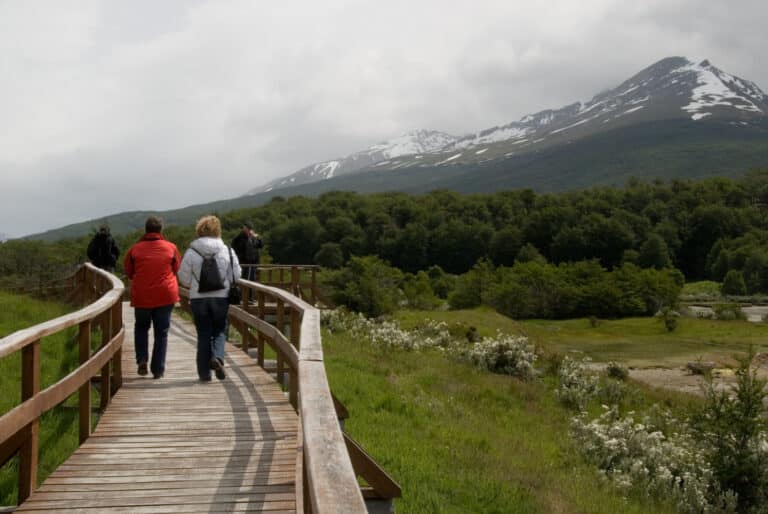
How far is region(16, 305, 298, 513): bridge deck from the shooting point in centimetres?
445

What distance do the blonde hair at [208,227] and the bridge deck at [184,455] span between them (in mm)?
1857

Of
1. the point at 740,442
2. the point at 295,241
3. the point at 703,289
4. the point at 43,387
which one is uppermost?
the point at 43,387

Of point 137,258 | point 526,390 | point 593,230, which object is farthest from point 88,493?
point 593,230

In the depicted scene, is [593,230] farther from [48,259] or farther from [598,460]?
[598,460]

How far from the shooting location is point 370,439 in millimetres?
8258

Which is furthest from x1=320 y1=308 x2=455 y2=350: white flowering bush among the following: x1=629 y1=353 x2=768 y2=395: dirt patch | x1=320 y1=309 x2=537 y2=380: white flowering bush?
x1=629 y1=353 x2=768 y2=395: dirt patch

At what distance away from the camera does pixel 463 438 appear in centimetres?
914

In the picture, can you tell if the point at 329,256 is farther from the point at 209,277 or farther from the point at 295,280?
the point at 209,277

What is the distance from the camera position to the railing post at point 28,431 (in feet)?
14.9

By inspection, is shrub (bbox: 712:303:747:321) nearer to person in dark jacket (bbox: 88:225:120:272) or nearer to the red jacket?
person in dark jacket (bbox: 88:225:120:272)

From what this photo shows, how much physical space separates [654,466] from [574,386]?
7183 millimetres

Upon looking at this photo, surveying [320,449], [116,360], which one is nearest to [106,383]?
[116,360]

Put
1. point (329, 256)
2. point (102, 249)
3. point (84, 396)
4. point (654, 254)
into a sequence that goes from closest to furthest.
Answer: point (84, 396), point (102, 249), point (654, 254), point (329, 256)

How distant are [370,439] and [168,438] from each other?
295 cm
